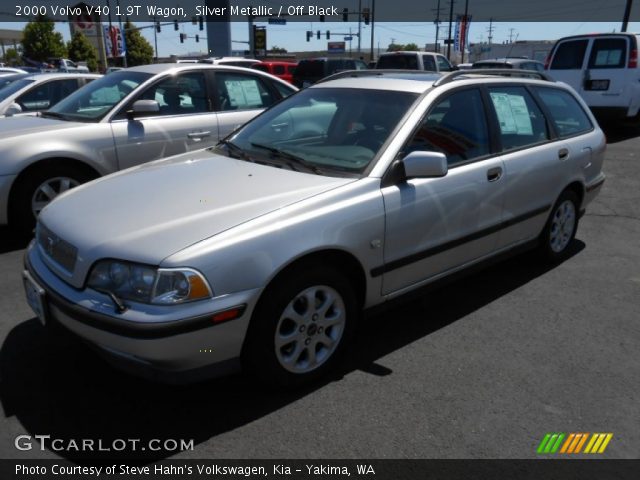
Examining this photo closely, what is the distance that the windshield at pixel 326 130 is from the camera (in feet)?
10.5

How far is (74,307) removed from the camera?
7.94 ft

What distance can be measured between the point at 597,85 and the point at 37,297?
454 inches

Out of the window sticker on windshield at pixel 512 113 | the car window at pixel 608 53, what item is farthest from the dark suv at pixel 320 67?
the window sticker on windshield at pixel 512 113

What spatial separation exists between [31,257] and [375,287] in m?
1.86

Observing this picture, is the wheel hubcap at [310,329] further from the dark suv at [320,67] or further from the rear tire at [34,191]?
the dark suv at [320,67]

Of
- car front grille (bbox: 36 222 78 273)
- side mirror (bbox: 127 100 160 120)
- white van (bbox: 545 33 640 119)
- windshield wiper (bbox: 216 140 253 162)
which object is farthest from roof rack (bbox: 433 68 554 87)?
white van (bbox: 545 33 640 119)

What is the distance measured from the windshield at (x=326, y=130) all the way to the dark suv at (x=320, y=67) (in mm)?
16335

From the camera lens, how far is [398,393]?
2.84 meters

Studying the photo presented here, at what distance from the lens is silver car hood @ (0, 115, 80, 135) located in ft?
16.2

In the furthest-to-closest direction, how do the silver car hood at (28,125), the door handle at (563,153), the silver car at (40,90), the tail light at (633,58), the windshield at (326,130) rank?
the tail light at (633,58)
the silver car at (40,90)
the silver car hood at (28,125)
the door handle at (563,153)
the windshield at (326,130)

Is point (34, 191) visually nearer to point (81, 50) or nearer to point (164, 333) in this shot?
point (164, 333)

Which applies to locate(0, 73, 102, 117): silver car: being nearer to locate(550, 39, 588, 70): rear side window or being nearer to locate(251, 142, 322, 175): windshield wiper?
locate(251, 142, 322, 175): windshield wiper

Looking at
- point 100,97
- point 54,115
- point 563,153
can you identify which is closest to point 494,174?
point 563,153

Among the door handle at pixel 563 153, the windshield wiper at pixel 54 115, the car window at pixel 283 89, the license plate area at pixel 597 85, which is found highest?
the car window at pixel 283 89
